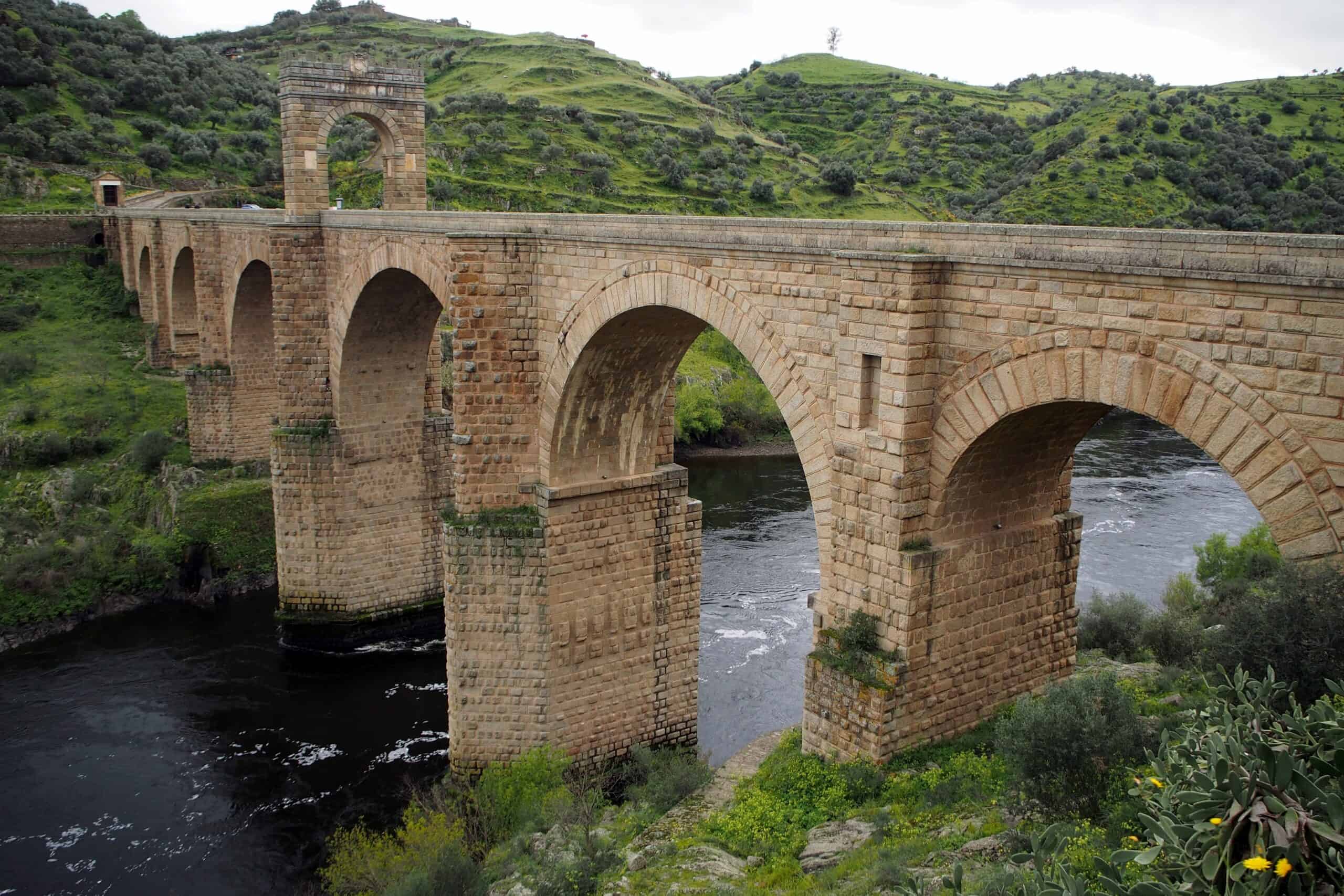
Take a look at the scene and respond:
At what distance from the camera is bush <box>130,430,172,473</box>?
28891mm

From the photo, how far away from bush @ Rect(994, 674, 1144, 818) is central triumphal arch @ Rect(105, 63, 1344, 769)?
1767 millimetres

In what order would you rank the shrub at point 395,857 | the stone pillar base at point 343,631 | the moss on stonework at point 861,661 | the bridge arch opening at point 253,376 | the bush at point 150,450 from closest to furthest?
the moss on stonework at point 861,661
the shrub at point 395,857
the stone pillar base at point 343,631
the bridge arch opening at point 253,376
the bush at point 150,450

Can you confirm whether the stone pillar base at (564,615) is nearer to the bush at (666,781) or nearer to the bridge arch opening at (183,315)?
the bush at (666,781)

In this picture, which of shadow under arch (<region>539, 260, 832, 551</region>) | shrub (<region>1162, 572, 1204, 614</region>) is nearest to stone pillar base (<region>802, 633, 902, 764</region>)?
shadow under arch (<region>539, 260, 832, 551</region>)

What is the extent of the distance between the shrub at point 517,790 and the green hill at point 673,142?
98.5 feet

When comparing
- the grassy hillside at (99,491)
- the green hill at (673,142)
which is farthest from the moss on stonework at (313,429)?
the green hill at (673,142)

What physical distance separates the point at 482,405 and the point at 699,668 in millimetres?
7506

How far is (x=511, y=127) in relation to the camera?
51.9 meters

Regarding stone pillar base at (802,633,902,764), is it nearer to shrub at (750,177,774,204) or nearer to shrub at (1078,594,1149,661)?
shrub at (1078,594,1149,661)

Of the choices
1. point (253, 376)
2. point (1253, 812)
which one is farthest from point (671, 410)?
point (253, 376)

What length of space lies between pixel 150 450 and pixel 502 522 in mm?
17658

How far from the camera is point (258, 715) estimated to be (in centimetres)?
2020

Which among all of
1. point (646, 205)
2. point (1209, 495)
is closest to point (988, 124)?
point (646, 205)

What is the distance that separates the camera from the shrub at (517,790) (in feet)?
48.5
